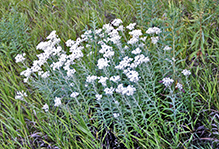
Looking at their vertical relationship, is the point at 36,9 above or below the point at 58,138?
above

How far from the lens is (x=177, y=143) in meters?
2.01

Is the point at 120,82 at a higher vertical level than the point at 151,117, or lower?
higher

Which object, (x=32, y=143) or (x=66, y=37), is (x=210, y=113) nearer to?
(x=32, y=143)

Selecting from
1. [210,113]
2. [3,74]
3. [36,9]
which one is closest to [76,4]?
[36,9]

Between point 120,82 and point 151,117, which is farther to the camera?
point 120,82

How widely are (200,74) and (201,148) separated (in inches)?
34.0

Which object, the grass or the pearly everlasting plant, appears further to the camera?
the pearly everlasting plant

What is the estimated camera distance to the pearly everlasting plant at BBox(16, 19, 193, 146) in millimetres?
2164

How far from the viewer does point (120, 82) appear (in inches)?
101

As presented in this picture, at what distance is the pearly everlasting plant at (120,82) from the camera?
2.16 m

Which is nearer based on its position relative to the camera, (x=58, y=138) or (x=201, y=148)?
(x=201, y=148)

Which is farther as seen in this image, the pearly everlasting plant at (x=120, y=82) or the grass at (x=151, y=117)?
the pearly everlasting plant at (x=120, y=82)

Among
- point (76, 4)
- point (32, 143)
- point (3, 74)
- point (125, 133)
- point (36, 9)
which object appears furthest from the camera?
point (36, 9)

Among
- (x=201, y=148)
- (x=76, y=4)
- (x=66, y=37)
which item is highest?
(x=76, y=4)
